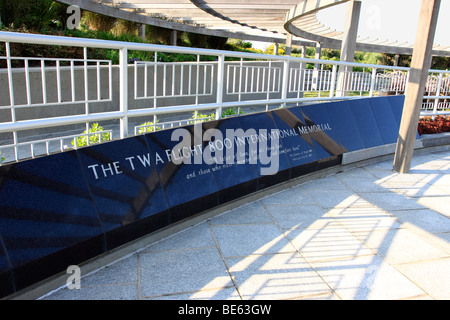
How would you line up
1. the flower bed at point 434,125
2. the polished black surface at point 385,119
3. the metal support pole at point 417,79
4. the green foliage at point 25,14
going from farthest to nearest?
the green foliage at point 25,14 < the flower bed at point 434,125 < the polished black surface at point 385,119 < the metal support pole at point 417,79

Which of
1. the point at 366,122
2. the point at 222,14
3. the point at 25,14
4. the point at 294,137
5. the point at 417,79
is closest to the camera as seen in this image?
the point at 294,137

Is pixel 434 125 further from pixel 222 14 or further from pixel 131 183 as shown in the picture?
pixel 222 14

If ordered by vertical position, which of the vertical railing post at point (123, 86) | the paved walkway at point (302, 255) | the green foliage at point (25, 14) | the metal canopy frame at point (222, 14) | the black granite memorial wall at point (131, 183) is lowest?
the paved walkway at point (302, 255)

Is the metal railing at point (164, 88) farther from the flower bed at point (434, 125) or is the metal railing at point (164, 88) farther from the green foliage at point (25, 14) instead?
the green foliage at point (25, 14)

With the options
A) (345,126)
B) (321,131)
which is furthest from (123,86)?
(345,126)

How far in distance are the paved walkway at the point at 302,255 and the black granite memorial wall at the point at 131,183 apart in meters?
0.29

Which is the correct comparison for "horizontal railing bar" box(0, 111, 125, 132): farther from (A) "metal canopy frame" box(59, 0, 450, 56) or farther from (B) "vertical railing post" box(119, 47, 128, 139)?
(A) "metal canopy frame" box(59, 0, 450, 56)

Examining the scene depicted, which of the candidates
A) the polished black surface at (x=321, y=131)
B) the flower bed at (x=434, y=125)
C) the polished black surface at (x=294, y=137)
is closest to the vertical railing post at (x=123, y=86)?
the polished black surface at (x=294, y=137)

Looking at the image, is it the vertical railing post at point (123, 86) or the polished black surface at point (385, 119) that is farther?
the polished black surface at point (385, 119)

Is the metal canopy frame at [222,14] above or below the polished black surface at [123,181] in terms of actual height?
above

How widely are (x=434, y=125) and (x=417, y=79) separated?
3.26 m

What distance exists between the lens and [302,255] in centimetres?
377

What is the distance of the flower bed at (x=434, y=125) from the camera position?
8.91 meters

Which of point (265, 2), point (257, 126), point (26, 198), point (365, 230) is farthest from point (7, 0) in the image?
point (365, 230)
